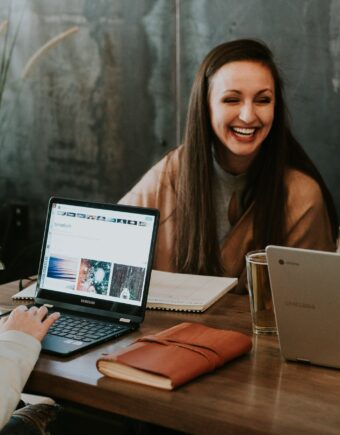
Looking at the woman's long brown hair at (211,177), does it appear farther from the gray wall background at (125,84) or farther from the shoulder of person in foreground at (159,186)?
the gray wall background at (125,84)

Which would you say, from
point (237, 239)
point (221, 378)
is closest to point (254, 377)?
point (221, 378)

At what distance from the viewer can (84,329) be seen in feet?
5.57

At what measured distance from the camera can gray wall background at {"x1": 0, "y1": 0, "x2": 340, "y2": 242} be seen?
297cm

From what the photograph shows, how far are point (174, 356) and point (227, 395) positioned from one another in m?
0.13

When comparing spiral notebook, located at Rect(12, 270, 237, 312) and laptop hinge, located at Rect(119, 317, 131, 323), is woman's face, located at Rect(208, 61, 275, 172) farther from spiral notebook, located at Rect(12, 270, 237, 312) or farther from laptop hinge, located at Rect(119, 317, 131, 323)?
laptop hinge, located at Rect(119, 317, 131, 323)

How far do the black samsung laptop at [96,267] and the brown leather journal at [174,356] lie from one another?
0.59ft

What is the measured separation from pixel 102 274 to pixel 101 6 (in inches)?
77.6

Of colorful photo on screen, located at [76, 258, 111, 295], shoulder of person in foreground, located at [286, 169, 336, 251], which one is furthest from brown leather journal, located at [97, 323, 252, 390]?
shoulder of person in foreground, located at [286, 169, 336, 251]

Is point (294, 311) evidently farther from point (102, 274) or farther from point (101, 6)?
point (101, 6)

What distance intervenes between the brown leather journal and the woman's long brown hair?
756 millimetres

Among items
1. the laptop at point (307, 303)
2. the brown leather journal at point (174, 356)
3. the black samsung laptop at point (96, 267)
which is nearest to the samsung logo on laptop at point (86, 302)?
the black samsung laptop at point (96, 267)

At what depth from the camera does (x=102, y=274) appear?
1.79 metres

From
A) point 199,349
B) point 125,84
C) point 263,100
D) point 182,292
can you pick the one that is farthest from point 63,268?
point 125,84

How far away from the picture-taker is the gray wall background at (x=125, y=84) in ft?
9.74
